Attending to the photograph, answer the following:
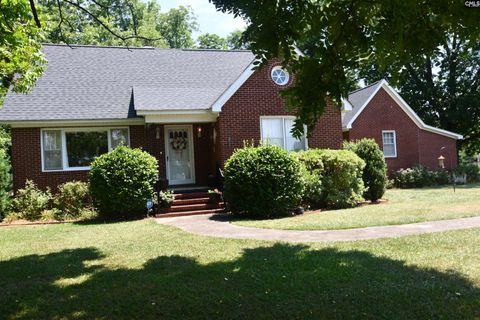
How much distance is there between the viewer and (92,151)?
637 inches

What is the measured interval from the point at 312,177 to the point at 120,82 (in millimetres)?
8794

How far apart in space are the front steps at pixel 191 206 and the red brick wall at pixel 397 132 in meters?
12.8

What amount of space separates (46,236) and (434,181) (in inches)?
811

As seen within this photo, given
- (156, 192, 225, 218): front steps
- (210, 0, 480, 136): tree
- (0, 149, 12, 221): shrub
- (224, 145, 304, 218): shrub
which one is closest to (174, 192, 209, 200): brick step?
(156, 192, 225, 218): front steps

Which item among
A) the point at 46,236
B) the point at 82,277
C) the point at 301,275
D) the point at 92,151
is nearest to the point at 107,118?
the point at 92,151

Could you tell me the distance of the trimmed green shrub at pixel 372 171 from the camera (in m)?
15.4

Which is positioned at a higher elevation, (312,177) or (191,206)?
(312,177)

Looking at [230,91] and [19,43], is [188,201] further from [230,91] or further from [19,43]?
[19,43]

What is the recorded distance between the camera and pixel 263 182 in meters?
12.3

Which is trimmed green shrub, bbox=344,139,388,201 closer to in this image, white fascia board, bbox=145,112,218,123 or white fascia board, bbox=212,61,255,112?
white fascia board, bbox=212,61,255,112

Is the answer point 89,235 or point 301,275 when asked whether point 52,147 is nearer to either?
point 89,235

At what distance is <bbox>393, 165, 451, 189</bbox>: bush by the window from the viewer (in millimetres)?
23719

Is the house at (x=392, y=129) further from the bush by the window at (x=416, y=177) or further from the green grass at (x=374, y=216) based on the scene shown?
the green grass at (x=374, y=216)

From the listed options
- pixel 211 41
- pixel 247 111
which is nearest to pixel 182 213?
pixel 247 111
